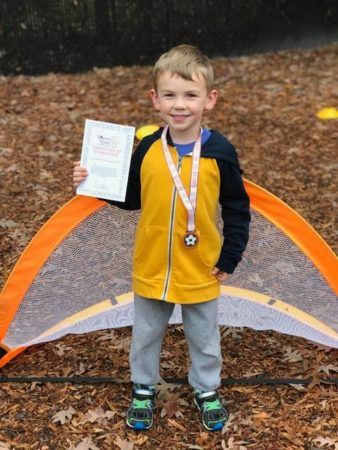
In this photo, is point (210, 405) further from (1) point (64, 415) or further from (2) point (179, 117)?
(2) point (179, 117)

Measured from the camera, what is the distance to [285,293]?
3.93 m

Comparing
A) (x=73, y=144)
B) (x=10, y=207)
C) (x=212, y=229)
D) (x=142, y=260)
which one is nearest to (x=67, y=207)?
(x=142, y=260)

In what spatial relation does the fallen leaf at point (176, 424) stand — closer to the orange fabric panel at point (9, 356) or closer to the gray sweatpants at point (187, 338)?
the gray sweatpants at point (187, 338)

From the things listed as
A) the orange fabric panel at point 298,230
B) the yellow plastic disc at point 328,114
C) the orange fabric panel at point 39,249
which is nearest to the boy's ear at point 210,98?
the orange fabric panel at point 298,230

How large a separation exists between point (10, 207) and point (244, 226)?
347cm

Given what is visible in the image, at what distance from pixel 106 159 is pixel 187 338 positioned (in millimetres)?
1057

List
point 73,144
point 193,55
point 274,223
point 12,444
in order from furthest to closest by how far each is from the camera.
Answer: point 73,144 → point 274,223 → point 12,444 → point 193,55

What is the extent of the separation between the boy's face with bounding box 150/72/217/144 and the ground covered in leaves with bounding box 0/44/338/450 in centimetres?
171

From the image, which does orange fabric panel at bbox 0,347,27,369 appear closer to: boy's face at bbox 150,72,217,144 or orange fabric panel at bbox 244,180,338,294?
orange fabric panel at bbox 244,180,338,294

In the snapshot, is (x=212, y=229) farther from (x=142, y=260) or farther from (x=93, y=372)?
(x=93, y=372)

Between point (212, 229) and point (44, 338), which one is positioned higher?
point (212, 229)

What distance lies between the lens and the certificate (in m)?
3.00

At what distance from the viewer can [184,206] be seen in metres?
2.95

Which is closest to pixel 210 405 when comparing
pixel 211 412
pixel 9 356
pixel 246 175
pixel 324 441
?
pixel 211 412
